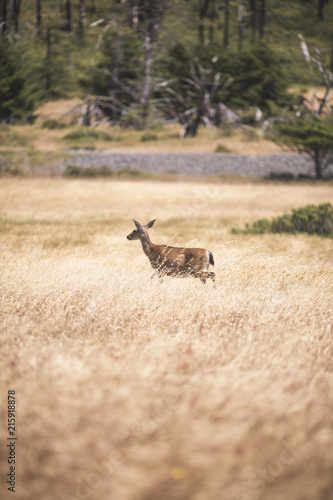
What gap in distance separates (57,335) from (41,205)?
12.3m

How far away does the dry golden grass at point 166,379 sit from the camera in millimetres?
2467

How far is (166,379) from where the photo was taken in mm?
3295

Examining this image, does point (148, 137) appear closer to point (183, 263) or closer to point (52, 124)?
point (52, 124)

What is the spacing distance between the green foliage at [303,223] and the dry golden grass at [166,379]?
5.08m

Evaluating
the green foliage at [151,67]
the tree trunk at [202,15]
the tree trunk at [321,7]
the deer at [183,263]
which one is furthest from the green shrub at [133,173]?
the tree trunk at [321,7]

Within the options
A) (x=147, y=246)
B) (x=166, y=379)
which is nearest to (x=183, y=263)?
(x=147, y=246)

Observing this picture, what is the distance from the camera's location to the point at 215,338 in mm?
4422

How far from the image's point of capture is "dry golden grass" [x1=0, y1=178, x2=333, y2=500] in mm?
2467

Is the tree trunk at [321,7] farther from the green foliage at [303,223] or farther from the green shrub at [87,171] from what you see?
the green foliage at [303,223]

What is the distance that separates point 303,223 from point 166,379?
1061 centimetres

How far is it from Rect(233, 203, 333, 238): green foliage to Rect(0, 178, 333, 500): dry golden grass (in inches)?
200

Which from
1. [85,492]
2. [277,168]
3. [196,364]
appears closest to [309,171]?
[277,168]

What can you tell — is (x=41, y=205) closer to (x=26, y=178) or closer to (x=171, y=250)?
(x=26, y=178)

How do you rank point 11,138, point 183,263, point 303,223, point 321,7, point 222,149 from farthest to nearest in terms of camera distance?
point 321,7, point 222,149, point 11,138, point 303,223, point 183,263
